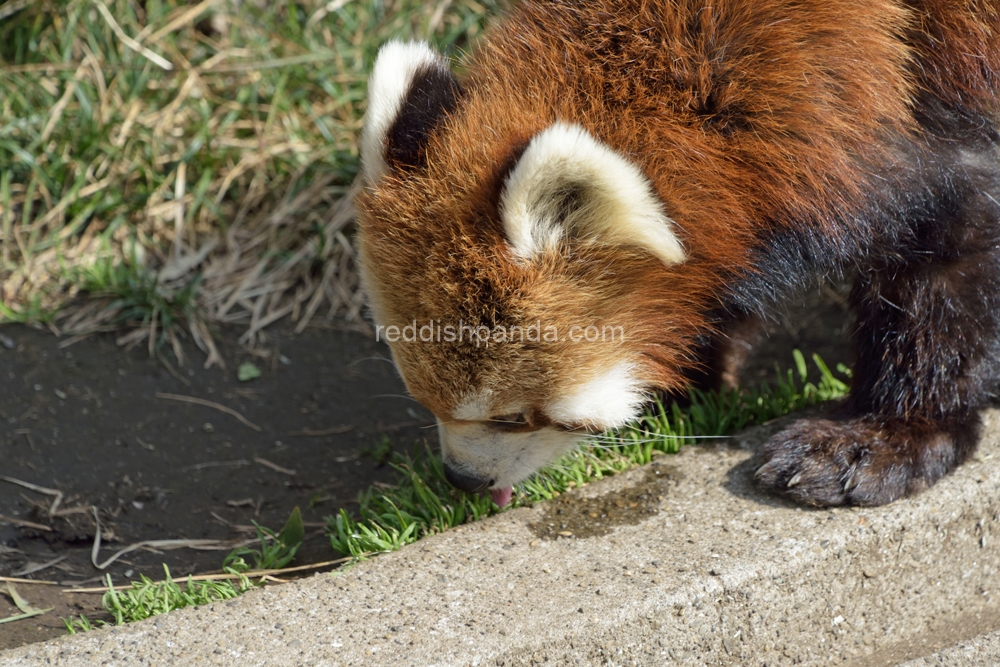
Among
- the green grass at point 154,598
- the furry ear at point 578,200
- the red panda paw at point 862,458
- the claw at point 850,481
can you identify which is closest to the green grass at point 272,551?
the green grass at point 154,598

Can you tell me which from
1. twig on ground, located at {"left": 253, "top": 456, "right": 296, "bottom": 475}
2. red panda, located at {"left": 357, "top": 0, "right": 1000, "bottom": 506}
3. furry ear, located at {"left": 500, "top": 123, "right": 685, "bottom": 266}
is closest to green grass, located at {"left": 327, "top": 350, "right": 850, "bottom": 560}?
red panda, located at {"left": 357, "top": 0, "right": 1000, "bottom": 506}

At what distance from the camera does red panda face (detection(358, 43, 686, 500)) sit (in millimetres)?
2416

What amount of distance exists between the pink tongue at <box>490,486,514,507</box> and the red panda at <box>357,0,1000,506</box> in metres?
0.14

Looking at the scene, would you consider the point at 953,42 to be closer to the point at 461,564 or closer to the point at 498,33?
the point at 498,33

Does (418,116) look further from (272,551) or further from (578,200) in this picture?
(272,551)

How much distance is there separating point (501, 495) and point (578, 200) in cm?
117

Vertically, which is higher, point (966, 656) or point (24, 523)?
point (966, 656)

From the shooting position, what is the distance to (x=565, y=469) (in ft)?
10.6

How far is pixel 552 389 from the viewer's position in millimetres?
2754

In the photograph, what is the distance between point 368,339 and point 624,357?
2407 mm

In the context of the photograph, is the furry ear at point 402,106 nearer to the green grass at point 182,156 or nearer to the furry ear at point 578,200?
the furry ear at point 578,200

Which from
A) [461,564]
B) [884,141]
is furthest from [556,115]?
[461,564]

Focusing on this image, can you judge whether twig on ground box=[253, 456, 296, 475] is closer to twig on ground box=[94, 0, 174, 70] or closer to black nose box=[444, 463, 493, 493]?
black nose box=[444, 463, 493, 493]

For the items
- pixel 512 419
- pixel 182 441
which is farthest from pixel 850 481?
pixel 182 441
